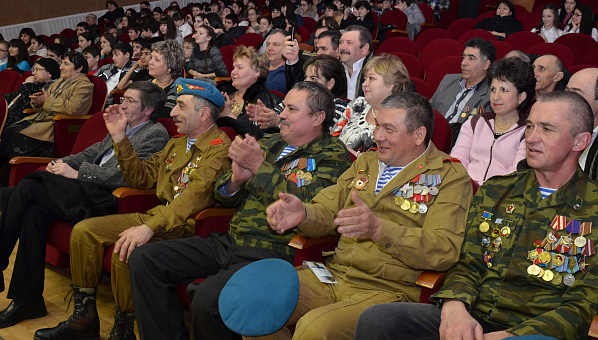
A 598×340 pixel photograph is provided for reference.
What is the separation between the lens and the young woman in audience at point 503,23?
17.7ft

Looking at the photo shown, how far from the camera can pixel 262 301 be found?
5.27ft

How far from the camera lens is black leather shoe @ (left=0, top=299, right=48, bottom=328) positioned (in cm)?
239

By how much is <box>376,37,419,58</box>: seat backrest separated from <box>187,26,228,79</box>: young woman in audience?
131 cm

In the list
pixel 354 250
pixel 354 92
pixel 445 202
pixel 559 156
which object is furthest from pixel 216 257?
pixel 354 92

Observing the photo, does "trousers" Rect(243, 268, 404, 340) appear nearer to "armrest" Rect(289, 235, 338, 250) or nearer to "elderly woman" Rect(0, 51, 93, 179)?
"armrest" Rect(289, 235, 338, 250)

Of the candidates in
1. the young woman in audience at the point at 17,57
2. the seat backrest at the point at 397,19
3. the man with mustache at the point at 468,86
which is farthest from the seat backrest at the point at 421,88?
the young woman in audience at the point at 17,57

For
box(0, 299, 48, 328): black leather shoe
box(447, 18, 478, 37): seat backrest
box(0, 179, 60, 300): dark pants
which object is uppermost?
box(447, 18, 478, 37): seat backrest

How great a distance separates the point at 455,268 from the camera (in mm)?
1659

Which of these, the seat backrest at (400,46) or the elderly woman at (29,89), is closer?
the elderly woman at (29,89)

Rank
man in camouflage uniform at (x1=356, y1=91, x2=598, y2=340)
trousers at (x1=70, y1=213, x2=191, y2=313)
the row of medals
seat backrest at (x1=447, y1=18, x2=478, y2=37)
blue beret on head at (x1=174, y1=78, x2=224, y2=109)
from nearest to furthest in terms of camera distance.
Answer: man in camouflage uniform at (x1=356, y1=91, x2=598, y2=340), the row of medals, trousers at (x1=70, y1=213, x2=191, y2=313), blue beret on head at (x1=174, y1=78, x2=224, y2=109), seat backrest at (x1=447, y1=18, x2=478, y2=37)

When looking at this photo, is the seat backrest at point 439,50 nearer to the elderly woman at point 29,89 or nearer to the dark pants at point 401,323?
the elderly woman at point 29,89

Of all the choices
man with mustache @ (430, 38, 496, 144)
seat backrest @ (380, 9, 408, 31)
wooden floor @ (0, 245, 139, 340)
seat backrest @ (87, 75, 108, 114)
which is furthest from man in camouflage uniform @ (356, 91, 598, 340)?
seat backrest @ (380, 9, 408, 31)

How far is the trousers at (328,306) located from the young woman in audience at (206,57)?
10.9 ft

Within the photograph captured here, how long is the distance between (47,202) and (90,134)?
0.64m
